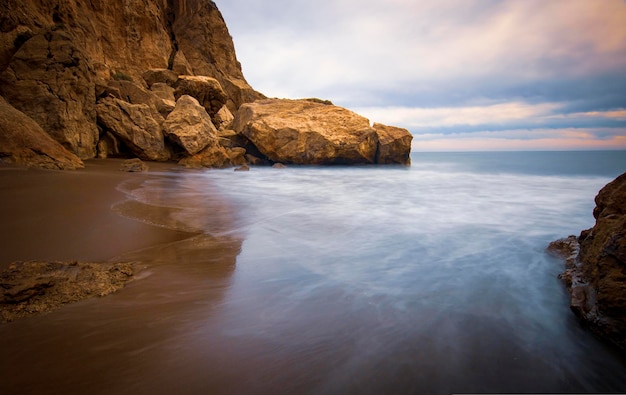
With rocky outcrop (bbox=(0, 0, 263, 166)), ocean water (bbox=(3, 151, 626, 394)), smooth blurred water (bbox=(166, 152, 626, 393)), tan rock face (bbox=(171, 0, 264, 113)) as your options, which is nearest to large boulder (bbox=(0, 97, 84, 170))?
rocky outcrop (bbox=(0, 0, 263, 166))

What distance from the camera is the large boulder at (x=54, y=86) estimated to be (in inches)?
307

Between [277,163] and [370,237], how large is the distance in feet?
43.9

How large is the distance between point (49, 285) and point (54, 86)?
28.6ft

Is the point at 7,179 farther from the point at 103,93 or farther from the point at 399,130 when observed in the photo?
the point at 399,130

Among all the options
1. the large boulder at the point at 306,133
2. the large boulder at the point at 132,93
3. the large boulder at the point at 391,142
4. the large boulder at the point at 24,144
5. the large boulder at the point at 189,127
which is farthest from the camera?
the large boulder at the point at 391,142

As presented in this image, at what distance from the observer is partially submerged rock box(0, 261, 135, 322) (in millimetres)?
1882

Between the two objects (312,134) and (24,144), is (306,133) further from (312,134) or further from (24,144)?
(24,144)

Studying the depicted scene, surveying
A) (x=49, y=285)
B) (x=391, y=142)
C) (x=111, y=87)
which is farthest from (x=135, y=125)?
(x=391, y=142)

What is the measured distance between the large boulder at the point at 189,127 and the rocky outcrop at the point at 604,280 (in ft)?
41.2

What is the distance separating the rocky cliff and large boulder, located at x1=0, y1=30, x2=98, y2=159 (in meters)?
0.02

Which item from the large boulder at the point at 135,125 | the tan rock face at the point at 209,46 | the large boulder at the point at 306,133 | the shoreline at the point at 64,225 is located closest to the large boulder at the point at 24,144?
the shoreline at the point at 64,225

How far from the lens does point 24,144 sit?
6.39 metres

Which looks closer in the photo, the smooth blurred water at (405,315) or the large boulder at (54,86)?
the smooth blurred water at (405,315)

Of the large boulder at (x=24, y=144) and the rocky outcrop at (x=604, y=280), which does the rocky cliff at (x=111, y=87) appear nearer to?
the large boulder at (x=24, y=144)
